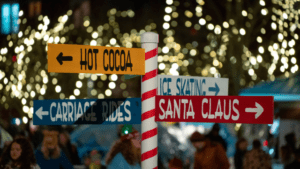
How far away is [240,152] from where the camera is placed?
13.7ft

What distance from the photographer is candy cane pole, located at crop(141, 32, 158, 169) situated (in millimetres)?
1970

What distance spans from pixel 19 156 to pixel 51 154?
1.29ft

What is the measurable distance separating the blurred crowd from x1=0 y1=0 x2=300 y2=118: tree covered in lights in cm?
35

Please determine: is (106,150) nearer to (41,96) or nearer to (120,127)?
(120,127)

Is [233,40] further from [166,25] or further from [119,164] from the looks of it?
[119,164]

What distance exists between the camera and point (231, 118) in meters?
1.91

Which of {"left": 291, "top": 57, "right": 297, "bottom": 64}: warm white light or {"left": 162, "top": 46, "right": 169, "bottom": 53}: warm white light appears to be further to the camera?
{"left": 291, "top": 57, "right": 297, "bottom": 64}: warm white light

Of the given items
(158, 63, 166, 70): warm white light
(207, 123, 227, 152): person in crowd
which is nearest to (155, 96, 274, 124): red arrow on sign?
(158, 63, 166, 70): warm white light

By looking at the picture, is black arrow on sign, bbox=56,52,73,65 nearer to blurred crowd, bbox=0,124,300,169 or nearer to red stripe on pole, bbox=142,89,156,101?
red stripe on pole, bbox=142,89,156,101

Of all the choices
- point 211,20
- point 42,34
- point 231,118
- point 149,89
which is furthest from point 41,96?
point 231,118

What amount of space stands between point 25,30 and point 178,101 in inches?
110

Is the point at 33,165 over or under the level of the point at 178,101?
under

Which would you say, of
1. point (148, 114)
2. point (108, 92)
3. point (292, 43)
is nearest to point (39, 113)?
point (148, 114)

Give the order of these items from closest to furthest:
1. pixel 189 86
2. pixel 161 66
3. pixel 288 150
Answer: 1. pixel 189 86
2. pixel 161 66
3. pixel 288 150
